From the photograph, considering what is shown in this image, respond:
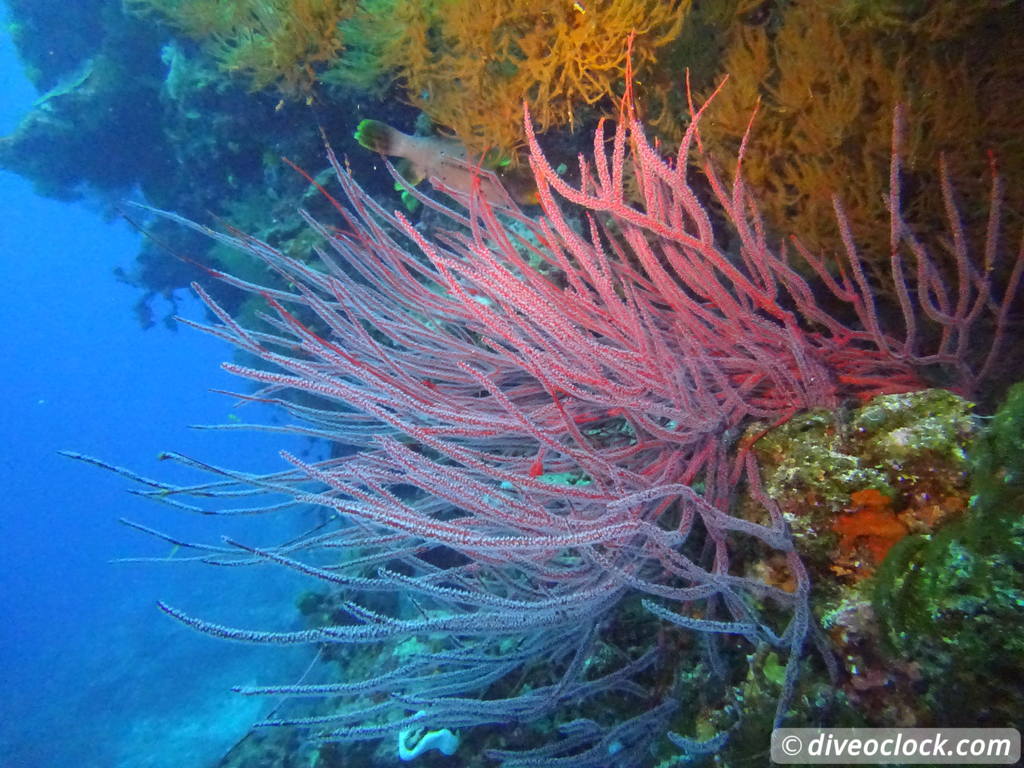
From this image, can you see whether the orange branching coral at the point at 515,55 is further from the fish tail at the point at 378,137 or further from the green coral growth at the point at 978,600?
the green coral growth at the point at 978,600

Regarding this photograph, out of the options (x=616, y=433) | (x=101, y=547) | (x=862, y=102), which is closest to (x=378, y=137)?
(x=616, y=433)

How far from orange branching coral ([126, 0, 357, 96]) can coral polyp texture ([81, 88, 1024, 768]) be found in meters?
2.26

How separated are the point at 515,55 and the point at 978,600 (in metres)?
3.03

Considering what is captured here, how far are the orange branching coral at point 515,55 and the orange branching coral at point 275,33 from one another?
2.98 feet

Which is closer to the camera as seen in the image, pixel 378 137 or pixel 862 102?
pixel 862 102

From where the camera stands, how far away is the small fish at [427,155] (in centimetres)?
339

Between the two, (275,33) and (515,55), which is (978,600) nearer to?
(515,55)

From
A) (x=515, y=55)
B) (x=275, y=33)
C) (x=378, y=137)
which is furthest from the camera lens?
(x=275, y=33)

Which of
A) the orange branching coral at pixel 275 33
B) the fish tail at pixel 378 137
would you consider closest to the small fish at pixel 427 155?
the fish tail at pixel 378 137

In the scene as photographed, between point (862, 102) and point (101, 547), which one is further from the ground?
point (101, 547)

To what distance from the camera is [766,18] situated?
2393 mm

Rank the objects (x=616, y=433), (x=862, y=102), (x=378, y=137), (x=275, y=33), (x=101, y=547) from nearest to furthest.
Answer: (x=862, y=102), (x=616, y=433), (x=378, y=137), (x=275, y=33), (x=101, y=547)

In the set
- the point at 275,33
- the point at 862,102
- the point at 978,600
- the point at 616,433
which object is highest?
the point at 275,33

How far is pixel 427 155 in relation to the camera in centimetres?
357
